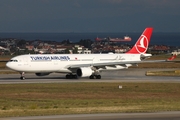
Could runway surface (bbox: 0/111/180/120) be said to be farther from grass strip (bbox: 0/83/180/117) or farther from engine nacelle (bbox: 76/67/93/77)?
engine nacelle (bbox: 76/67/93/77)

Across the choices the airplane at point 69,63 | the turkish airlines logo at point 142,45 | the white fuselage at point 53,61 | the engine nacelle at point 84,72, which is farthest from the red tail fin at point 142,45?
the engine nacelle at point 84,72

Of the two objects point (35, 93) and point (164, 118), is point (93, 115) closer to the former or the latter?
point (164, 118)

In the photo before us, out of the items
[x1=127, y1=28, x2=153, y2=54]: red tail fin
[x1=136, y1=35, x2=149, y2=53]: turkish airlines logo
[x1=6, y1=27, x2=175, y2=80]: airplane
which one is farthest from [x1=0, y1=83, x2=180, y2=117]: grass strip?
[x1=136, y1=35, x2=149, y2=53]: turkish airlines logo

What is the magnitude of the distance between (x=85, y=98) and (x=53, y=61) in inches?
725

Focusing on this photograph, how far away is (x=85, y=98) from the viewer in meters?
40.3

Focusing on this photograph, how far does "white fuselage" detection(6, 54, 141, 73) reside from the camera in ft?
186

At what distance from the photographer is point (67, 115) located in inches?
1112

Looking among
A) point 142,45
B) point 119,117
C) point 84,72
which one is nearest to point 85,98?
point 119,117

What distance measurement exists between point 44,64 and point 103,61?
8.21 metres

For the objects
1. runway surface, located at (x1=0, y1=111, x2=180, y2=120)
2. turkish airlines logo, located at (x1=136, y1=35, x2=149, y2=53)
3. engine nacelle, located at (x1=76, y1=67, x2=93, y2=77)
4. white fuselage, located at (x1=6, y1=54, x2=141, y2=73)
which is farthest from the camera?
turkish airlines logo, located at (x1=136, y1=35, x2=149, y2=53)

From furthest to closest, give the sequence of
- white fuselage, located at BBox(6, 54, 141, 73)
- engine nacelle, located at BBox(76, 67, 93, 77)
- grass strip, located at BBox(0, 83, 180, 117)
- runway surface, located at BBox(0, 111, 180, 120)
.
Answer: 1. engine nacelle, located at BBox(76, 67, 93, 77)
2. white fuselage, located at BBox(6, 54, 141, 73)
3. grass strip, located at BBox(0, 83, 180, 117)
4. runway surface, located at BBox(0, 111, 180, 120)

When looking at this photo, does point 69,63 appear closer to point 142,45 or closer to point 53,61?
point 53,61

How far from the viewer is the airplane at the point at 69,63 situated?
5672 cm

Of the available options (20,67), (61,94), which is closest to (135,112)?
(61,94)
